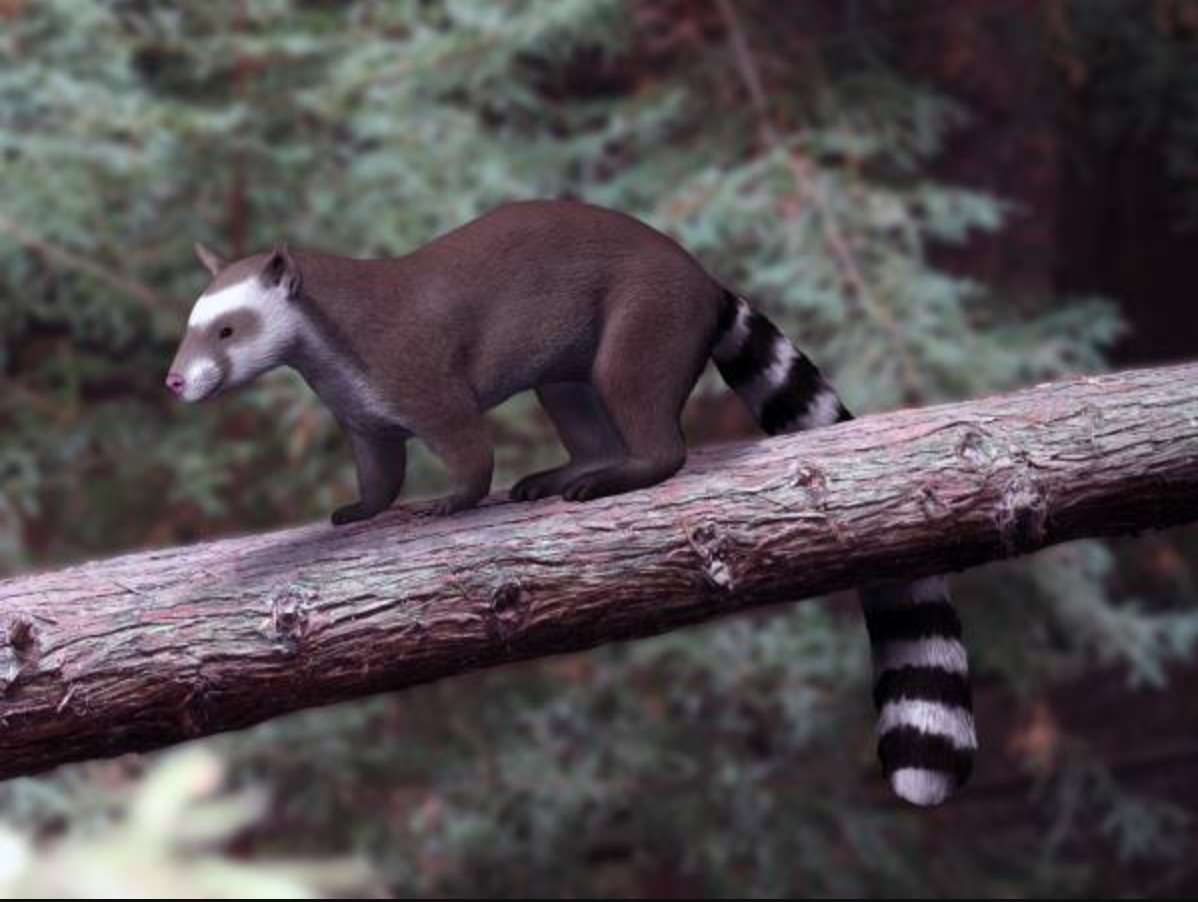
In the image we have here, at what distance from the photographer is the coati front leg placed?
1.58 metres

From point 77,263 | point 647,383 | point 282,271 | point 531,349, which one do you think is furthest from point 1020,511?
point 77,263

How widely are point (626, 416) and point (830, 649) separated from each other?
6.96ft

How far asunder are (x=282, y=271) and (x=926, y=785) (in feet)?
2.20

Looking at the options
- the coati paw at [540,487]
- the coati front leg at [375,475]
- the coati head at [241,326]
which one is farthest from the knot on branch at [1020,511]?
the coati head at [241,326]

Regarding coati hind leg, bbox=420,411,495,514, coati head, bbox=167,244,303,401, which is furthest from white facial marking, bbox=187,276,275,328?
coati hind leg, bbox=420,411,495,514

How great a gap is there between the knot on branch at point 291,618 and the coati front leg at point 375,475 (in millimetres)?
101

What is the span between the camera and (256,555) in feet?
5.37

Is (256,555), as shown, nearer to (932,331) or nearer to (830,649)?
(932,331)

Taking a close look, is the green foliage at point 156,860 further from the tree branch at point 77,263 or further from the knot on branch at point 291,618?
the tree branch at point 77,263

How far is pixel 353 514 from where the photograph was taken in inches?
64.1

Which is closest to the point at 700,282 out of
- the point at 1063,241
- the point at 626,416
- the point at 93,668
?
the point at 626,416

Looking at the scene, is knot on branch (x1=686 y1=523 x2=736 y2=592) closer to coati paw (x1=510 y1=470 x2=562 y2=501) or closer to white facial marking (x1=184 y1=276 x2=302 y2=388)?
coati paw (x1=510 y1=470 x2=562 y2=501)

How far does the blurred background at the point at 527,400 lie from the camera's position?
3289 mm

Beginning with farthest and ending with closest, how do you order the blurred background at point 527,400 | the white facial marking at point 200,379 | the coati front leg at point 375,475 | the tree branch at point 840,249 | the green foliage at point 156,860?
the blurred background at point 527,400 < the tree branch at point 840,249 < the coati front leg at point 375,475 < the white facial marking at point 200,379 < the green foliage at point 156,860
